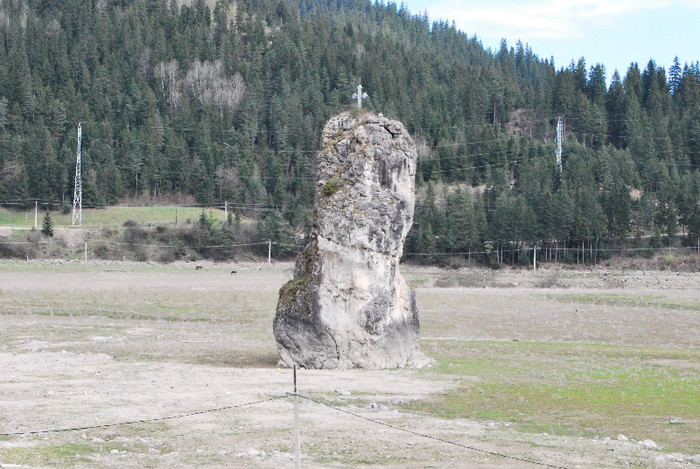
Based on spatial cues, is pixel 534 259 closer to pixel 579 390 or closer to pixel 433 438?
pixel 579 390

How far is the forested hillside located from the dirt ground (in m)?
68.3

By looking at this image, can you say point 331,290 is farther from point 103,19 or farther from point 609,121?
point 103,19

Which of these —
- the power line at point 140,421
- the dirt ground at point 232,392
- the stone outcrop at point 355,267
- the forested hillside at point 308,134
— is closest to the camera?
the dirt ground at point 232,392

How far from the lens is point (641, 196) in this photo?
134m

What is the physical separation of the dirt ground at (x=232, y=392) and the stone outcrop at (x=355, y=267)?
1.01 metres

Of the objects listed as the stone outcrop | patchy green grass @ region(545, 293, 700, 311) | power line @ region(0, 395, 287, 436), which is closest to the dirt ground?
power line @ region(0, 395, 287, 436)

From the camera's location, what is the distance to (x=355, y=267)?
3089 centimetres

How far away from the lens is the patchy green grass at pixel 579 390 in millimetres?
22266

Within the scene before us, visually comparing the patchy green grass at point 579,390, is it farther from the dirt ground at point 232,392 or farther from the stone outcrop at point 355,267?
the stone outcrop at point 355,267

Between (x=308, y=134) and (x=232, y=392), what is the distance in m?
136

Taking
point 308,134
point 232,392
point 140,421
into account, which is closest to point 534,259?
point 308,134

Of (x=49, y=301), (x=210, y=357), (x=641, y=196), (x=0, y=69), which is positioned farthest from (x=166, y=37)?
(x=210, y=357)

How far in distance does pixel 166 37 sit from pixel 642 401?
184m

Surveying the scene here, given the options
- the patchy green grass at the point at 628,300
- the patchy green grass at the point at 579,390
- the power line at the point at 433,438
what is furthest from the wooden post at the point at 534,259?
the power line at the point at 433,438
